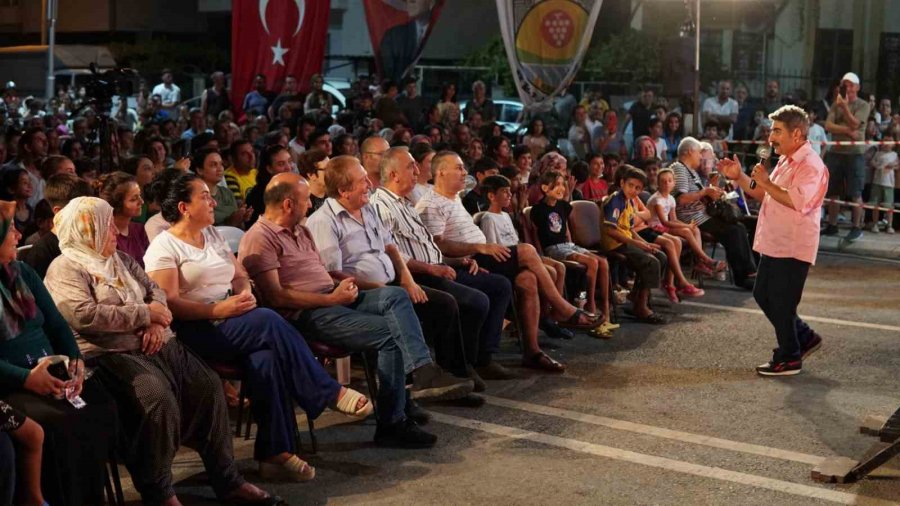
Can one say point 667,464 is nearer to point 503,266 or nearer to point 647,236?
point 503,266

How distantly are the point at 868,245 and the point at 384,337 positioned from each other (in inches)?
379

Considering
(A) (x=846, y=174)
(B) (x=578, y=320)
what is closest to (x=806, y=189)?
(B) (x=578, y=320)

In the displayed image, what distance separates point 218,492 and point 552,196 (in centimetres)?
459

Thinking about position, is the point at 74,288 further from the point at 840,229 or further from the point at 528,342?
the point at 840,229

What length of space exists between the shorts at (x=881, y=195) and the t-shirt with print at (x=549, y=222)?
782cm

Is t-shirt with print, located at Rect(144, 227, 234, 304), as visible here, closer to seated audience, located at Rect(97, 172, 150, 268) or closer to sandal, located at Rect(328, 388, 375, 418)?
seated audience, located at Rect(97, 172, 150, 268)

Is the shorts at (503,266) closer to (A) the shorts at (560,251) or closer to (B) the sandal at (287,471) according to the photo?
(A) the shorts at (560,251)

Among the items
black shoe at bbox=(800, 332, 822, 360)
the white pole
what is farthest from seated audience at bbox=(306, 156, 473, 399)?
the white pole

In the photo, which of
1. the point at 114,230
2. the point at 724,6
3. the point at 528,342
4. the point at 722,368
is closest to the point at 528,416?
the point at 528,342

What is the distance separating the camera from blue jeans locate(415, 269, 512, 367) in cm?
782

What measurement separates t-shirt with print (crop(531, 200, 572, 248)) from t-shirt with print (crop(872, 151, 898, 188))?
786 centimetres

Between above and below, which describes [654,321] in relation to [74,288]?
below

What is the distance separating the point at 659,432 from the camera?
690cm

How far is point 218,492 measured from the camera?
5.64m
